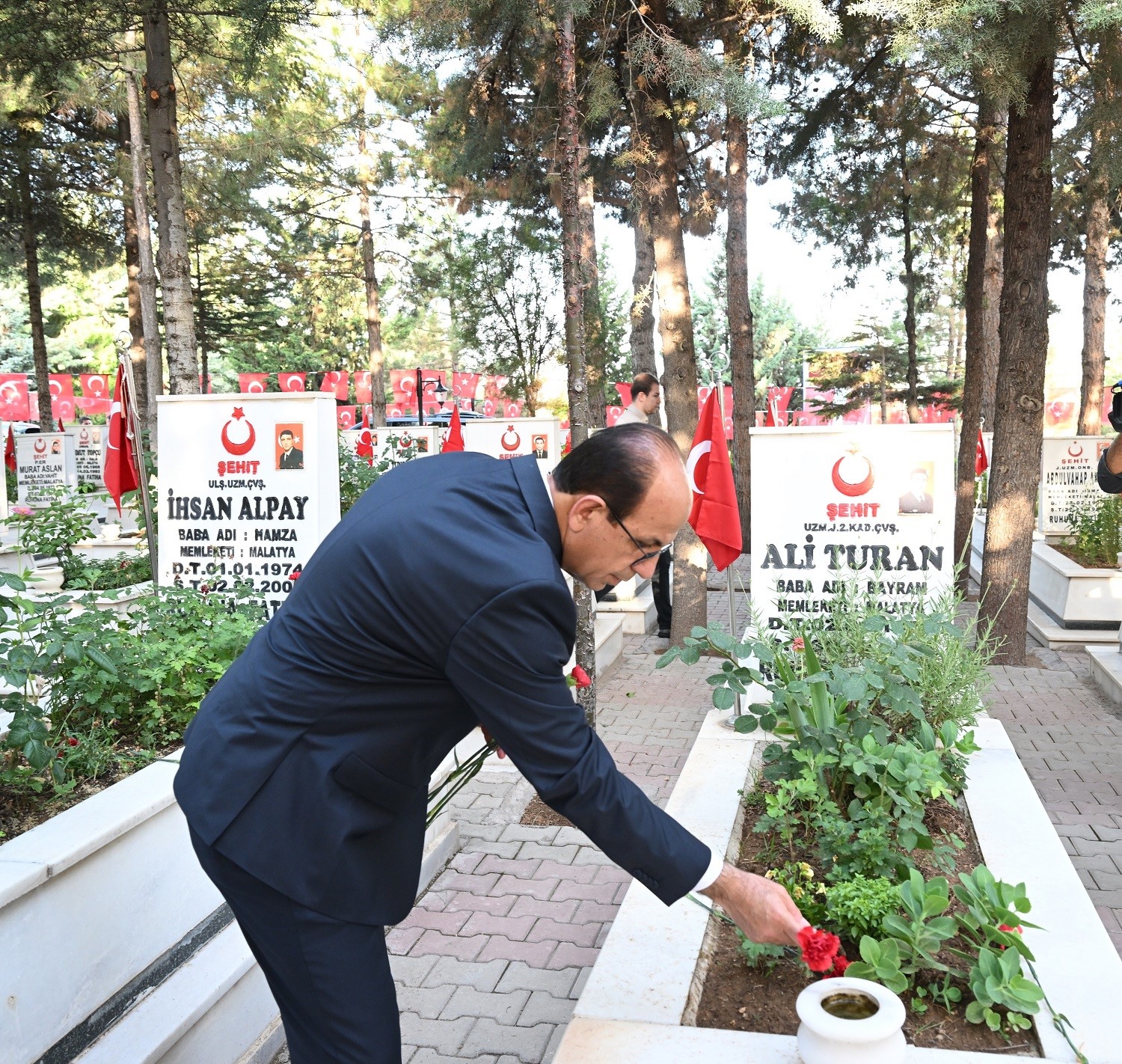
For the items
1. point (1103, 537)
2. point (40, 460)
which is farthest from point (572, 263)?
point (40, 460)

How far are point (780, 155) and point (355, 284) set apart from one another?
1854cm

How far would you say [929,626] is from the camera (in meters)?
3.52

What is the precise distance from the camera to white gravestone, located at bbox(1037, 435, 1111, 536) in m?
11.5

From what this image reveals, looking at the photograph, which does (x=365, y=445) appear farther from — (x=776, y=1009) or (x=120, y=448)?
(x=776, y=1009)

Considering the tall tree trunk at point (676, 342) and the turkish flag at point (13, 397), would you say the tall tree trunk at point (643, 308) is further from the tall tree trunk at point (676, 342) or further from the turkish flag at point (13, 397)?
the turkish flag at point (13, 397)

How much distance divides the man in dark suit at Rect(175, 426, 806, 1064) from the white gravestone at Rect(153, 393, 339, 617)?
466cm

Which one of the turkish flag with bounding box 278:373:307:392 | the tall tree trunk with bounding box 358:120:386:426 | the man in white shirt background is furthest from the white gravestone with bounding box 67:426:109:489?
the man in white shirt background

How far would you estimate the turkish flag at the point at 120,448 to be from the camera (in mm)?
7449

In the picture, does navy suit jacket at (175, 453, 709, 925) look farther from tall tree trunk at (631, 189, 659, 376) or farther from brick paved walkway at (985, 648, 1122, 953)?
tall tree trunk at (631, 189, 659, 376)

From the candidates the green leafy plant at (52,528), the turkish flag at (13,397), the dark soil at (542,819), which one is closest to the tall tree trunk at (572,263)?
the dark soil at (542,819)

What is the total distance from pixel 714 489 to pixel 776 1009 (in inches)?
160

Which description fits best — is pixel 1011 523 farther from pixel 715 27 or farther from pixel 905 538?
pixel 715 27

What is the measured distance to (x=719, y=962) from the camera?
2768 mm

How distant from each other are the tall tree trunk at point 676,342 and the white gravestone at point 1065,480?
201 inches
